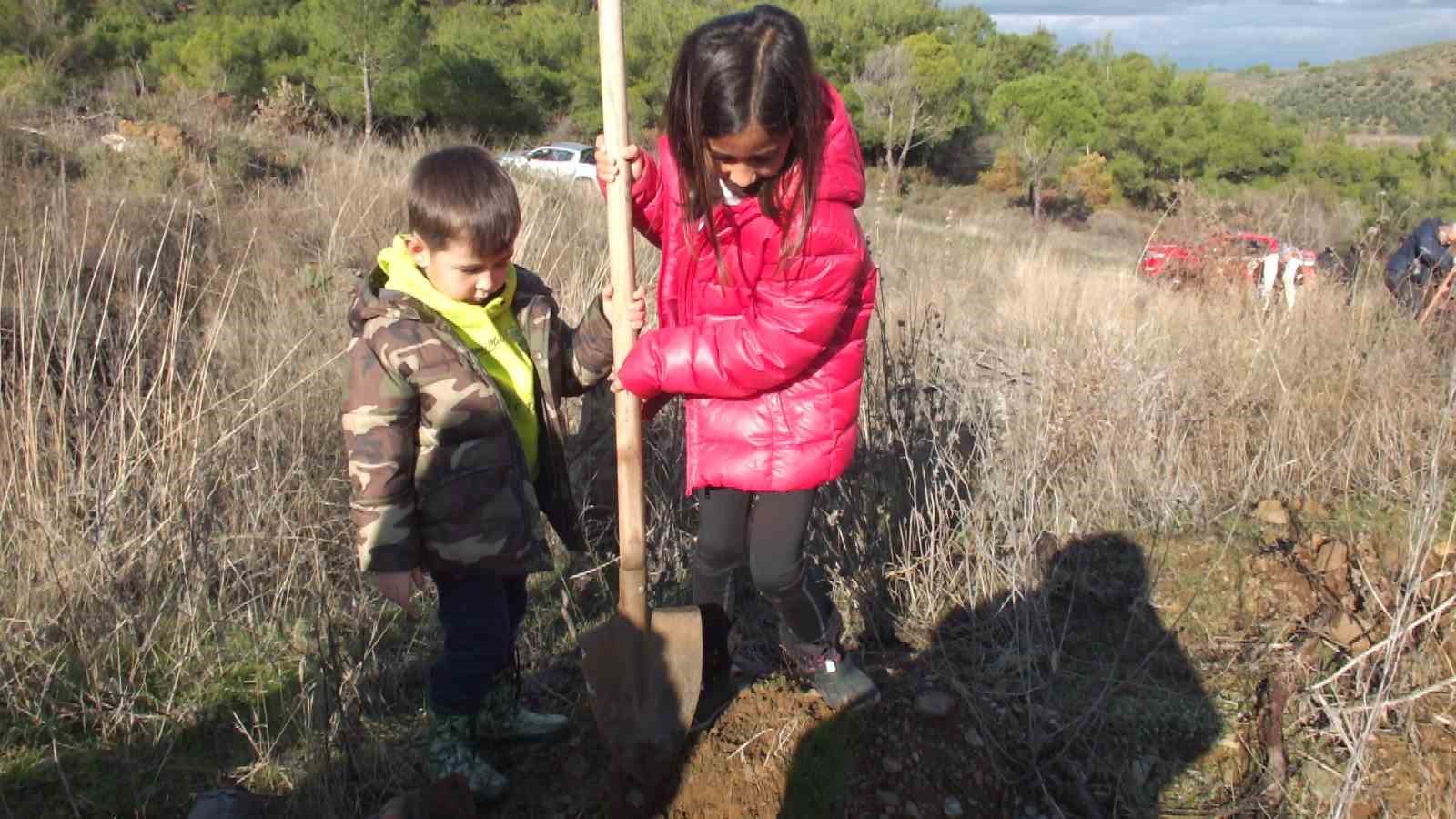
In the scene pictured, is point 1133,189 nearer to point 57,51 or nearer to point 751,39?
point 57,51

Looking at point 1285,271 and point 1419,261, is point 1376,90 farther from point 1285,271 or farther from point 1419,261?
point 1285,271

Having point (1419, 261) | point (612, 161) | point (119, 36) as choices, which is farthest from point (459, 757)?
point (119, 36)

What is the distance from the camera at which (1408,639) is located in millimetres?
2428

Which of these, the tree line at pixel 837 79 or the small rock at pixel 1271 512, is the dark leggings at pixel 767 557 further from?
the tree line at pixel 837 79

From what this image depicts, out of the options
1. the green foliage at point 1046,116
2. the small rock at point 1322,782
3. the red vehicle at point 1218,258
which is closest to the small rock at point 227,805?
the small rock at point 1322,782

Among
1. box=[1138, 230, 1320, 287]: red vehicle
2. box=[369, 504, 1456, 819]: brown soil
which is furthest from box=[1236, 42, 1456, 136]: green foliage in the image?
box=[369, 504, 1456, 819]: brown soil

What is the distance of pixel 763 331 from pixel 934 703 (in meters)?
1.04

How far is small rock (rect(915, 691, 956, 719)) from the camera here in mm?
2174

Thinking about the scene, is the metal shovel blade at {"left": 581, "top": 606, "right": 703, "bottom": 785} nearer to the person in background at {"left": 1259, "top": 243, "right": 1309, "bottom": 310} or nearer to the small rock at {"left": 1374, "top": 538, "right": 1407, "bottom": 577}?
the small rock at {"left": 1374, "top": 538, "right": 1407, "bottom": 577}

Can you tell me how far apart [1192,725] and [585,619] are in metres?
1.64

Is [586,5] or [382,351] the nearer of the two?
[382,351]

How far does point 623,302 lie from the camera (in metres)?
1.84

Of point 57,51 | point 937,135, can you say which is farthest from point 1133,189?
point 57,51

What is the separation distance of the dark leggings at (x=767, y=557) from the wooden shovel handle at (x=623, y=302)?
18cm
